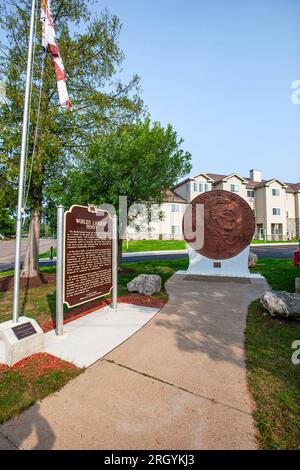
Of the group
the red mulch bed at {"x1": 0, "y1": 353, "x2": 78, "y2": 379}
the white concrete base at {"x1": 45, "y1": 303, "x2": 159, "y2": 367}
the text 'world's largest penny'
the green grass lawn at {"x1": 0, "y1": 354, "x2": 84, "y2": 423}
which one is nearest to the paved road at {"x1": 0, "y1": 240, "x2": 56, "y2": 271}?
the white concrete base at {"x1": 45, "y1": 303, "x2": 159, "y2": 367}

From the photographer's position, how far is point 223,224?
1067 centimetres

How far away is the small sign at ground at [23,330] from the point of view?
12.6 ft

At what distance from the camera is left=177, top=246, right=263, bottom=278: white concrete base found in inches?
418

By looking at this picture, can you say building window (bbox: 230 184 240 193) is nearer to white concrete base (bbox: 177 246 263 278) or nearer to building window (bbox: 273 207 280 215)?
building window (bbox: 273 207 280 215)

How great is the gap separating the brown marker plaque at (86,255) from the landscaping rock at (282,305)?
13.1ft

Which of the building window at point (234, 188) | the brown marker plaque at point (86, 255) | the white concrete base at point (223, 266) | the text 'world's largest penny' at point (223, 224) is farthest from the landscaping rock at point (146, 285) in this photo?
the building window at point (234, 188)

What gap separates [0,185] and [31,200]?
1.23 meters

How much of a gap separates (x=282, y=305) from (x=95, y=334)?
14.0ft

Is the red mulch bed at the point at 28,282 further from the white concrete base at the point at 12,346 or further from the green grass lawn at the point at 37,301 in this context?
the white concrete base at the point at 12,346

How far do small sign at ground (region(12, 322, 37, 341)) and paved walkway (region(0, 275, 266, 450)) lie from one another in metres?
1.25

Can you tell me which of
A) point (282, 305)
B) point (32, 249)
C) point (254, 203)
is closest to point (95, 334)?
point (282, 305)

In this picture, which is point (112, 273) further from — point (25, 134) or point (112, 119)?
point (112, 119)
